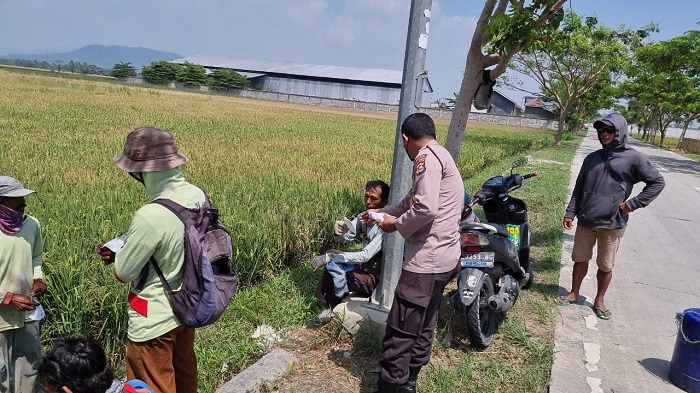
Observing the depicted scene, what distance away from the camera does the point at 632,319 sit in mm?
4668

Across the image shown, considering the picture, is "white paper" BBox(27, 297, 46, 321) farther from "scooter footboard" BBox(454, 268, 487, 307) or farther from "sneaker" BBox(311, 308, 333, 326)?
"scooter footboard" BBox(454, 268, 487, 307)

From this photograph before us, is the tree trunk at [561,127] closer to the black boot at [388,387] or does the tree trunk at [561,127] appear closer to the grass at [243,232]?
the grass at [243,232]

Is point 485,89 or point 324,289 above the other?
point 485,89

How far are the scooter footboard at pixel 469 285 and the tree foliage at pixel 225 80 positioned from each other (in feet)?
201

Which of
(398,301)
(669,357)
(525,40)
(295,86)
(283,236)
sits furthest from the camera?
(295,86)

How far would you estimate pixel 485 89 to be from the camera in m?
5.00

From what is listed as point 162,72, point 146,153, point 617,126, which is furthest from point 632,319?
point 162,72

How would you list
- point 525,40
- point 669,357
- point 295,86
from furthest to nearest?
point 295,86, point 525,40, point 669,357

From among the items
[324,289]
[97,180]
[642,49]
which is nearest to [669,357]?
[324,289]

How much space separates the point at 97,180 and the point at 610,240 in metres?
5.79

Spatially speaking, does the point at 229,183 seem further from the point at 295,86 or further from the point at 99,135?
the point at 295,86

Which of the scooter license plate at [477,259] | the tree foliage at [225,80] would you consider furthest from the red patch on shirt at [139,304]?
the tree foliage at [225,80]

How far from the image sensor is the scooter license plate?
151 inches

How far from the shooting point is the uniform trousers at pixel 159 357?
2344mm
